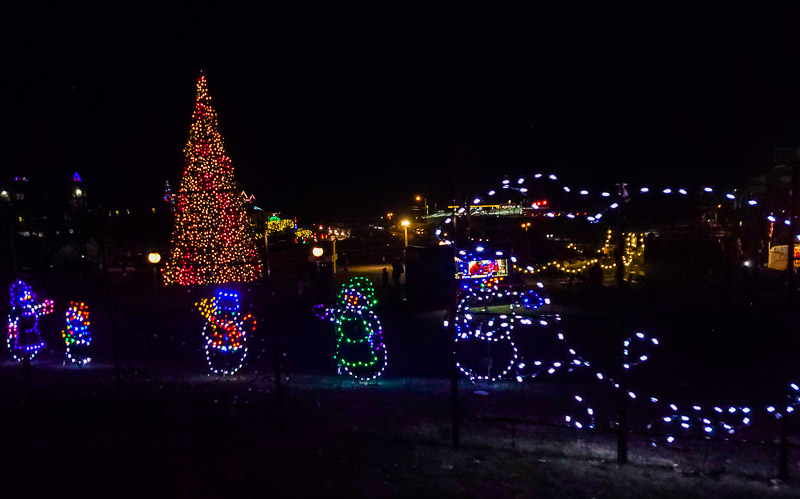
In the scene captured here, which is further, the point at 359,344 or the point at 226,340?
the point at 226,340

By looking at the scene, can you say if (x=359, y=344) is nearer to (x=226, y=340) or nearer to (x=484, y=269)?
(x=226, y=340)

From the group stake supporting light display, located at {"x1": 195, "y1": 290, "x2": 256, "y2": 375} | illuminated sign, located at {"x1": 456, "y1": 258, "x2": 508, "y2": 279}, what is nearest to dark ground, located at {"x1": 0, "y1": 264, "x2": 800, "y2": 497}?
stake supporting light display, located at {"x1": 195, "y1": 290, "x2": 256, "y2": 375}

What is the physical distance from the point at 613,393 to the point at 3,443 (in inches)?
267

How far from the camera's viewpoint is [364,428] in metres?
5.89

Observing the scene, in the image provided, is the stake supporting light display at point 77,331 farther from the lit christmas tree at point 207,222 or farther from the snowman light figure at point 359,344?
the lit christmas tree at point 207,222

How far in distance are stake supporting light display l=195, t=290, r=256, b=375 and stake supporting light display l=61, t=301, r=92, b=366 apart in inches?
92.8

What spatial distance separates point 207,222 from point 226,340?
43.5 ft

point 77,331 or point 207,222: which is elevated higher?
point 207,222

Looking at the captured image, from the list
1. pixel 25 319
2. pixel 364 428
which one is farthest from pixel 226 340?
pixel 364 428

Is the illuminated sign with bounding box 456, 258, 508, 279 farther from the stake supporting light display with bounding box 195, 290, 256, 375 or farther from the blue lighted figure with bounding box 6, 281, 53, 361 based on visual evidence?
the blue lighted figure with bounding box 6, 281, 53, 361

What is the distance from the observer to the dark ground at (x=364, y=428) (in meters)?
4.51

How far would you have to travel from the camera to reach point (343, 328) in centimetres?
882

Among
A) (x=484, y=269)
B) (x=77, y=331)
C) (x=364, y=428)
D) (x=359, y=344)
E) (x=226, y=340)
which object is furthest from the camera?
(x=484, y=269)

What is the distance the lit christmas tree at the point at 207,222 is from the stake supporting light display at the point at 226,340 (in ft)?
38.9
